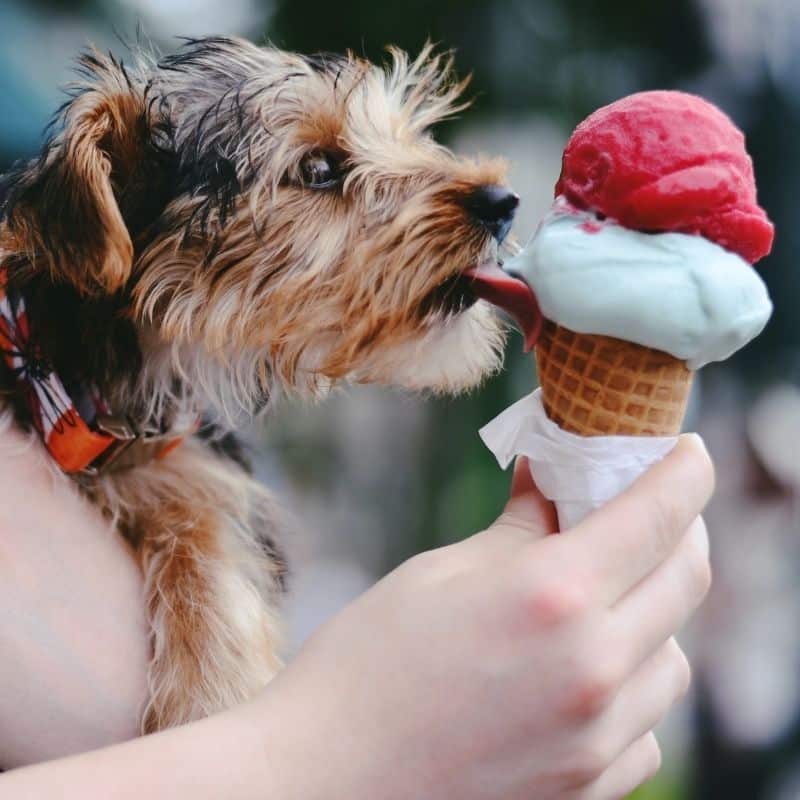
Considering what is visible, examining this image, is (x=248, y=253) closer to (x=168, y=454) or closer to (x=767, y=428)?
(x=168, y=454)

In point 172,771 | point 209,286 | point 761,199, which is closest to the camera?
point 172,771

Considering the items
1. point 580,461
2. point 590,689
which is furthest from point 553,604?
point 580,461

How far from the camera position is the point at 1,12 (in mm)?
3518

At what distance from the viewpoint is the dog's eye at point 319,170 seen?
174cm

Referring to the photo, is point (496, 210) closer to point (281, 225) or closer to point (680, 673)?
point (281, 225)

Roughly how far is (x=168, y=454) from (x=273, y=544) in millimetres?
361

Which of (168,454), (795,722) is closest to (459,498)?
(795,722)

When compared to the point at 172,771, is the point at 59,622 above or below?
below

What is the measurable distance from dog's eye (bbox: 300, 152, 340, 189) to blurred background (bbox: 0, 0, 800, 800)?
7.25ft

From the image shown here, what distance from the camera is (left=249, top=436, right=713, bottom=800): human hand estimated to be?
93 cm

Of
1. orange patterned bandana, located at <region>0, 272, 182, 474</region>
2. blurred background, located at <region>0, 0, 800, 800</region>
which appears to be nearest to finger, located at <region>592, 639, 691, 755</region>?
orange patterned bandana, located at <region>0, 272, 182, 474</region>

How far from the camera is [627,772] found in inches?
45.2

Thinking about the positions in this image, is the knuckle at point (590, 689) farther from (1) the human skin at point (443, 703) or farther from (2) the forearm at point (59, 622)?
(2) the forearm at point (59, 622)

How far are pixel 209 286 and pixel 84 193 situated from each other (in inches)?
11.6
